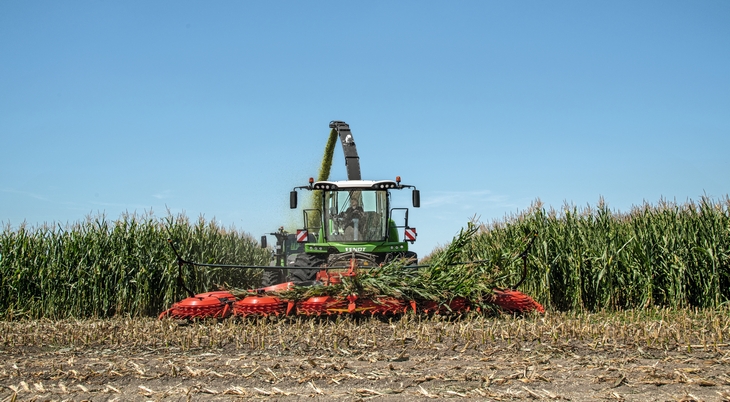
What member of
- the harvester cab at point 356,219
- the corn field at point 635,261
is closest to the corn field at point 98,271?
the harvester cab at point 356,219

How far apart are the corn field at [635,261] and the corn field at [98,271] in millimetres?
5930

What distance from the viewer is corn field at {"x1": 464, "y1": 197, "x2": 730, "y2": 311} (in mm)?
9875

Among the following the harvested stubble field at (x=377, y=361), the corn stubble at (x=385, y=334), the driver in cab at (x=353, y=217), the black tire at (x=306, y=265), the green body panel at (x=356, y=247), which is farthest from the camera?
the driver in cab at (x=353, y=217)

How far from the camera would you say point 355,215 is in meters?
11.0

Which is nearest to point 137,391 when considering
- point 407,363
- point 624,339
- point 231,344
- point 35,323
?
point 231,344

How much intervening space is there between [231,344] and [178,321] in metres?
2.16

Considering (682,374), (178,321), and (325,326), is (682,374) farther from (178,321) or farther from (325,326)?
(178,321)

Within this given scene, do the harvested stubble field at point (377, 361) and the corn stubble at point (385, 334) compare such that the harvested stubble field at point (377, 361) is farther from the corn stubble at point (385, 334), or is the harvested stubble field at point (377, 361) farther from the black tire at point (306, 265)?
the black tire at point (306, 265)

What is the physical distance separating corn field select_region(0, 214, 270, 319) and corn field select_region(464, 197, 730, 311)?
5930 mm

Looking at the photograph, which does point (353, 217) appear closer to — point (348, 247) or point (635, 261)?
point (348, 247)

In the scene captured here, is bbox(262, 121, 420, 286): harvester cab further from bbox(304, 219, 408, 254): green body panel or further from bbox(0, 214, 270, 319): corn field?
bbox(0, 214, 270, 319): corn field

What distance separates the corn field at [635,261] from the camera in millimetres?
9875

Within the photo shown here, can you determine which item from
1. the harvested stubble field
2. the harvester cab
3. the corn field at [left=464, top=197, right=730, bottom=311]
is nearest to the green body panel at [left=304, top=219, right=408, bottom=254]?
the harvester cab

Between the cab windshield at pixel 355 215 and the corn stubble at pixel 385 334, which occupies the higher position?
the cab windshield at pixel 355 215
